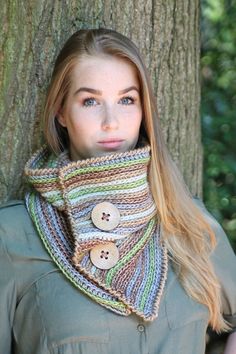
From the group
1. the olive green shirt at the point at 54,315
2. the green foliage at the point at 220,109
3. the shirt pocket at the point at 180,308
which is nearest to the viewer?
the olive green shirt at the point at 54,315

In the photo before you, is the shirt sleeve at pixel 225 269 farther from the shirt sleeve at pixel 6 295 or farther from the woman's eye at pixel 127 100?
the shirt sleeve at pixel 6 295

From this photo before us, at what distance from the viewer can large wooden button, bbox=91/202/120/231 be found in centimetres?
230

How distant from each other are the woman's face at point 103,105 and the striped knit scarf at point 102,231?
8 cm

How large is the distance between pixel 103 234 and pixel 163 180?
33cm

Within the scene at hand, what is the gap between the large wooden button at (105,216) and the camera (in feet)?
7.56

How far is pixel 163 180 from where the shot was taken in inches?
98.3

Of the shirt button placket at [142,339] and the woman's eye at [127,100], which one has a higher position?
the woman's eye at [127,100]

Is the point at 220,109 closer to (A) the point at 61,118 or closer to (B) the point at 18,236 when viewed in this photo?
(A) the point at 61,118

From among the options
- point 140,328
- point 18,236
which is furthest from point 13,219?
point 140,328

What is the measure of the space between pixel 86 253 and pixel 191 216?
418 millimetres

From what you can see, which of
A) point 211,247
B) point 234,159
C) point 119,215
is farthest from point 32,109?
point 234,159

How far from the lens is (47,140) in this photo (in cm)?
254

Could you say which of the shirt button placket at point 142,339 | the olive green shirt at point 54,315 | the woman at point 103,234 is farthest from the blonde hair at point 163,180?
the shirt button placket at point 142,339

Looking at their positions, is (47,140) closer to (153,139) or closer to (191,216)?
(153,139)
